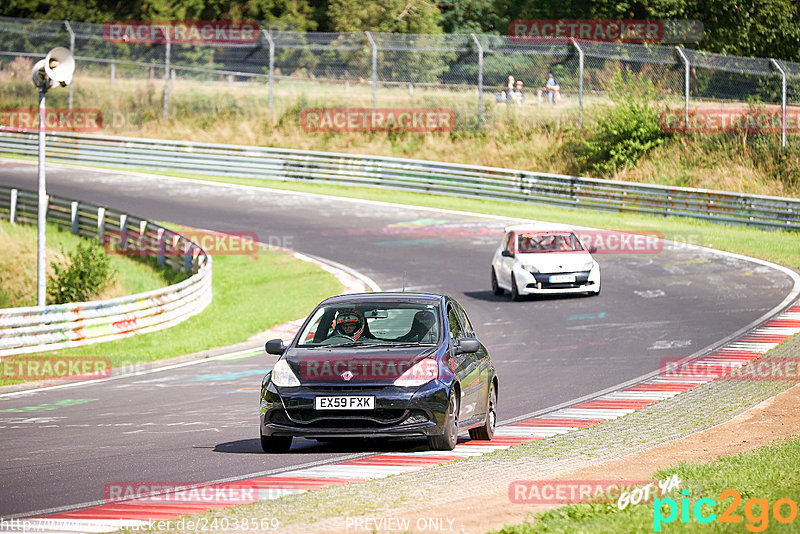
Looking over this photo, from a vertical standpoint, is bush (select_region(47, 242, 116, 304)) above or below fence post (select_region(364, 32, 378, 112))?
below

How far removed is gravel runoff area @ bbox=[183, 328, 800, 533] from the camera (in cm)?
750

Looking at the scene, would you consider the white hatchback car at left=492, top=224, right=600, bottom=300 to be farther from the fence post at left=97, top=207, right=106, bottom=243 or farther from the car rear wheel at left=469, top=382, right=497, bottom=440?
the fence post at left=97, top=207, right=106, bottom=243

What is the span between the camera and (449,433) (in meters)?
10.1

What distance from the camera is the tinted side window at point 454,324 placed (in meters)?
11.1

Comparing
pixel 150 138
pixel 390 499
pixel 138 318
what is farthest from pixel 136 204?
pixel 390 499

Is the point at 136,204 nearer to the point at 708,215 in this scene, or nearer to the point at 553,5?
the point at 708,215

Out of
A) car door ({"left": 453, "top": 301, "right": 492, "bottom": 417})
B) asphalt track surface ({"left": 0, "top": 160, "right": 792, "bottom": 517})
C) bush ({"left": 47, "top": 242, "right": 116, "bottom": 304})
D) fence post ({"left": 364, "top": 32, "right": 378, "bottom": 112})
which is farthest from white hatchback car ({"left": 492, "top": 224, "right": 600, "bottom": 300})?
fence post ({"left": 364, "top": 32, "right": 378, "bottom": 112})

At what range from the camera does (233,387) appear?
15562 millimetres

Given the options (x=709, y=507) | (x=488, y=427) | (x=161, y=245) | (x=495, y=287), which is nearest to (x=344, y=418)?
(x=488, y=427)

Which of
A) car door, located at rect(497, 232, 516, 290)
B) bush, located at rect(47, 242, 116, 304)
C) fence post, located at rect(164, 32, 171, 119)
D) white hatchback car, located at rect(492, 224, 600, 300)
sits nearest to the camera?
white hatchback car, located at rect(492, 224, 600, 300)

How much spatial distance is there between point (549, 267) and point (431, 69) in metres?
19.8

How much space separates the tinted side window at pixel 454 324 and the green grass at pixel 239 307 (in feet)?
26.6

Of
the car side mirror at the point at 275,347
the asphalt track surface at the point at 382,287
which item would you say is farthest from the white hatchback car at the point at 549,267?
the car side mirror at the point at 275,347

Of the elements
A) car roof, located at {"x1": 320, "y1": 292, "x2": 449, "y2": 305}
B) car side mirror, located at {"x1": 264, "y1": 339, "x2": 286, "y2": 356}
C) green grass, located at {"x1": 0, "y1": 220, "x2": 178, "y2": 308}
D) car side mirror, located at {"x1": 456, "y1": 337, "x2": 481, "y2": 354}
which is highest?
car roof, located at {"x1": 320, "y1": 292, "x2": 449, "y2": 305}
